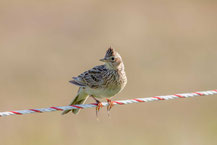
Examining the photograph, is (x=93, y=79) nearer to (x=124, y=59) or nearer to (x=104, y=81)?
A: (x=104, y=81)

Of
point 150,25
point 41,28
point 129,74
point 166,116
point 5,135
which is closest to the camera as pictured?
point 5,135

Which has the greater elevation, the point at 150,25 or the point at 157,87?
the point at 150,25

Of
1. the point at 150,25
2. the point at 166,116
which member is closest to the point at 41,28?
the point at 150,25

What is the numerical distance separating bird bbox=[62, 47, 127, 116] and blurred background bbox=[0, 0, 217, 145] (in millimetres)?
3185

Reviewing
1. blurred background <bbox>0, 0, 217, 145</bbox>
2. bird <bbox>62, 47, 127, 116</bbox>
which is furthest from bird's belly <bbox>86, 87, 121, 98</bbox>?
blurred background <bbox>0, 0, 217, 145</bbox>

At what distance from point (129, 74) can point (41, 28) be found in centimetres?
623

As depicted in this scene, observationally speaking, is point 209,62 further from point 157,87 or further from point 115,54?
point 115,54

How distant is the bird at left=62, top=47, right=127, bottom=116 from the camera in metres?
8.41

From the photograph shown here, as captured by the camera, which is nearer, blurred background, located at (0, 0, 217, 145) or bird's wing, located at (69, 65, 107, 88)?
bird's wing, located at (69, 65, 107, 88)

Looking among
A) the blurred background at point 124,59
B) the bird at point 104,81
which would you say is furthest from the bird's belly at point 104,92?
the blurred background at point 124,59

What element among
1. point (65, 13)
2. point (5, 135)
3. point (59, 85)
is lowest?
point (5, 135)

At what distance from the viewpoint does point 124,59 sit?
1759 centimetres

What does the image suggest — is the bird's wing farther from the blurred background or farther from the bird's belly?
the blurred background

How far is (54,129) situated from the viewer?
40.3 ft
